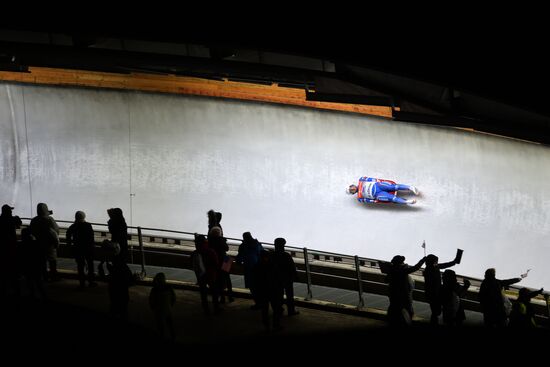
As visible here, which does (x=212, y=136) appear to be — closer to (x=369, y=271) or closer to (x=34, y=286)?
(x=369, y=271)

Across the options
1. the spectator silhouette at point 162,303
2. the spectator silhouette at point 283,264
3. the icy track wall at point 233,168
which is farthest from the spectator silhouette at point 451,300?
the icy track wall at point 233,168

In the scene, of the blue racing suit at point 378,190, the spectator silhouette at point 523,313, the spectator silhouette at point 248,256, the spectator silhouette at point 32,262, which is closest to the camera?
the spectator silhouette at point 523,313

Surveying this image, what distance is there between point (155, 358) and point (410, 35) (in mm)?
4545

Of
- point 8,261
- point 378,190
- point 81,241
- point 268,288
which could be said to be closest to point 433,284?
point 268,288

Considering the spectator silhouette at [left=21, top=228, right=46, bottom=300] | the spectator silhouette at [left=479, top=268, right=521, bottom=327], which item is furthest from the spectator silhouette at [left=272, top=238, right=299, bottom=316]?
the spectator silhouette at [left=21, top=228, right=46, bottom=300]

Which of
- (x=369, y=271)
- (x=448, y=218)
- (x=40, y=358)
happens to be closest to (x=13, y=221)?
(x=40, y=358)

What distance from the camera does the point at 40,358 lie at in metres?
7.70

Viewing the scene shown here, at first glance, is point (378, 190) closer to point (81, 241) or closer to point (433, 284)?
point (433, 284)

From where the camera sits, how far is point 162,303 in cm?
Result: 881

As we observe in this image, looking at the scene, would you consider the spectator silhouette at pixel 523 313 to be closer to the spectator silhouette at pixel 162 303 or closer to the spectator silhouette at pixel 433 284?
the spectator silhouette at pixel 433 284

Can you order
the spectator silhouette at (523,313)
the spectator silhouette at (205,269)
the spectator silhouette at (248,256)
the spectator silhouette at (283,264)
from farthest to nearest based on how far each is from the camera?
the spectator silhouette at (248,256) → the spectator silhouette at (205,269) → the spectator silhouette at (283,264) → the spectator silhouette at (523,313)

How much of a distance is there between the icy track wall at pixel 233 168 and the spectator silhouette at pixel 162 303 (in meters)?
6.38

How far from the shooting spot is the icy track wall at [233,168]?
14328mm

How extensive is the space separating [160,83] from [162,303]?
703 centimetres
